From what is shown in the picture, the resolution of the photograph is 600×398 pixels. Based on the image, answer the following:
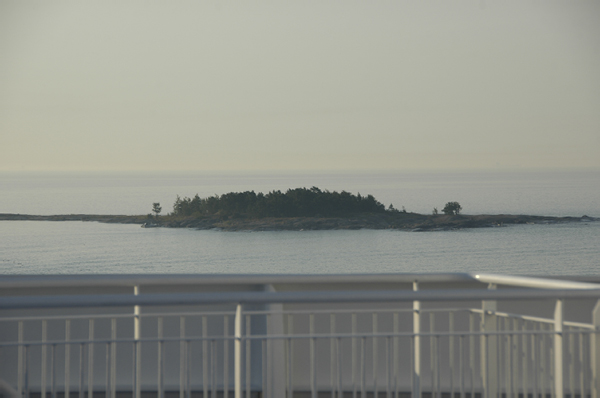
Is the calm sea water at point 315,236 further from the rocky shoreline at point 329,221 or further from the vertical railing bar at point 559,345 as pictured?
the vertical railing bar at point 559,345

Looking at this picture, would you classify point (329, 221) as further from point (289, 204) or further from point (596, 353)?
point (596, 353)

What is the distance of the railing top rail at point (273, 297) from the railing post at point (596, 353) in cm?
31

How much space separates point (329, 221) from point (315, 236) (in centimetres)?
425

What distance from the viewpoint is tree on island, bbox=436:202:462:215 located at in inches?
2436

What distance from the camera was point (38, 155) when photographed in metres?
69.0

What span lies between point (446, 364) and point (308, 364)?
864mm

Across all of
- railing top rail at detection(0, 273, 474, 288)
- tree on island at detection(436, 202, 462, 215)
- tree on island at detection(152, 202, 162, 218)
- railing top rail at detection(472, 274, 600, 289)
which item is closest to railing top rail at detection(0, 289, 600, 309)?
railing top rail at detection(472, 274, 600, 289)

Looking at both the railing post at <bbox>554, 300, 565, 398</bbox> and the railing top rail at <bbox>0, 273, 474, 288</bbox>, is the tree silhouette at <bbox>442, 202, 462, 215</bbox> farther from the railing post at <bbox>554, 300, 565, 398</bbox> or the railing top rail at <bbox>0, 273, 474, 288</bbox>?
the railing post at <bbox>554, 300, 565, 398</bbox>

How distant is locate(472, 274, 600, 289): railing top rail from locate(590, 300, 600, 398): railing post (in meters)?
0.14

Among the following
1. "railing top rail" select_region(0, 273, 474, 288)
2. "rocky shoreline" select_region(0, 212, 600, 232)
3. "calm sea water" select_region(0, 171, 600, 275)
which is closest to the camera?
"railing top rail" select_region(0, 273, 474, 288)

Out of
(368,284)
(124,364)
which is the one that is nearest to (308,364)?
(368,284)

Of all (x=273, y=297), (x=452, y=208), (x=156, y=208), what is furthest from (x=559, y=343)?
(x=156, y=208)

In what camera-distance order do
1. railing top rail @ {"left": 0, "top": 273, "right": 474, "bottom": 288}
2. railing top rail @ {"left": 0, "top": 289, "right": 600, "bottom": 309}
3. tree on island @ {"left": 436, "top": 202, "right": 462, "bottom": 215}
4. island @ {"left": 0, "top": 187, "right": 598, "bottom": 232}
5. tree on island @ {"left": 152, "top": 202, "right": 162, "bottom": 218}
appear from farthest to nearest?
1. tree on island @ {"left": 152, "top": 202, "right": 162, "bottom": 218}
2. island @ {"left": 0, "top": 187, "right": 598, "bottom": 232}
3. tree on island @ {"left": 436, "top": 202, "right": 462, "bottom": 215}
4. railing top rail @ {"left": 0, "top": 273, "right": 474, "bottom": 288}
5. railing top rail @ {"left": 0, "top": 289, "right": 600, "bottom": 309}

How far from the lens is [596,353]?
2.36 metres
